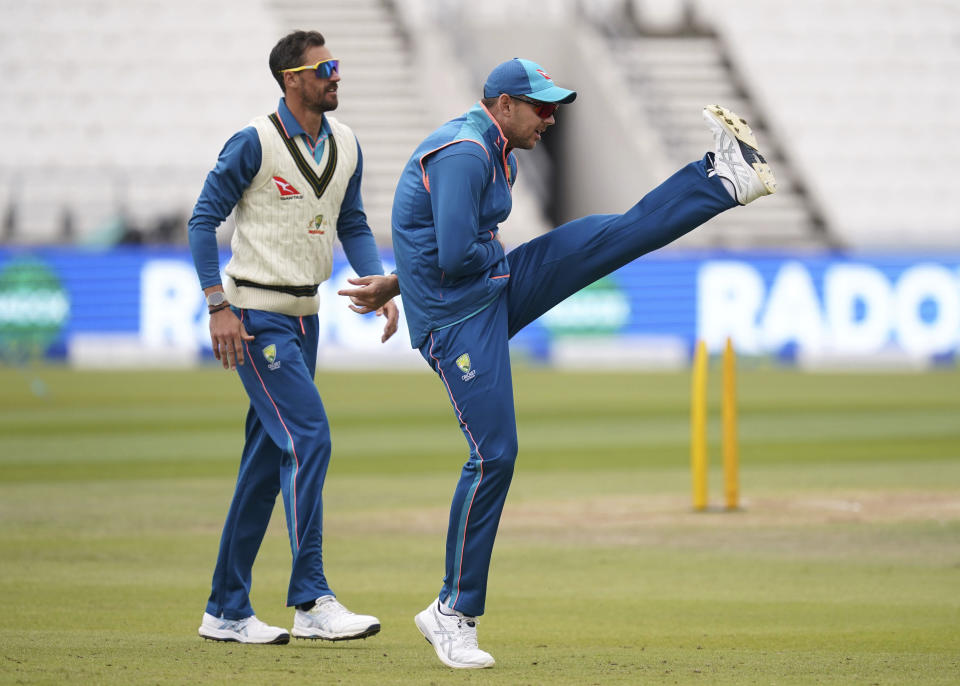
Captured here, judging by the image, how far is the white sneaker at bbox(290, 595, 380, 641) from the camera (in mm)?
6336

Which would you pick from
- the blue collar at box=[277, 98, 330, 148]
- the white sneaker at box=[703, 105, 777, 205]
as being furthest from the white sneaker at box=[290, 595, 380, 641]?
the white sneaker at box=[703, 105, 777, 205]

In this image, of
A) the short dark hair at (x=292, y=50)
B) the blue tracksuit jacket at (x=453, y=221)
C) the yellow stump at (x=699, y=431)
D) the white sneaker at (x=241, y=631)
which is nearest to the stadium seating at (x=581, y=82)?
the yellow stump at (x=699, y=431)

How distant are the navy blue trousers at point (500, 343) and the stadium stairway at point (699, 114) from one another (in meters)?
25.5

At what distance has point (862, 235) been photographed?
33.2 metres

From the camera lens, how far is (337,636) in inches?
251

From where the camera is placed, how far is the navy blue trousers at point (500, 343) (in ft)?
19.5

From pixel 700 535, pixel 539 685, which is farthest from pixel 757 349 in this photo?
pixel 539 685

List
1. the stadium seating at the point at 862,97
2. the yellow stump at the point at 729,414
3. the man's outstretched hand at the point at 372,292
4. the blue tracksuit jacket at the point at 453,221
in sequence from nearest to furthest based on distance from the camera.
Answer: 1. the blue tracksuit jacket at the point at 453,221
2. the man's outstretched hand at the point at 372,292
3. the yellow stump at the point at 729,414
4. the stadium seating at the point at 862,97

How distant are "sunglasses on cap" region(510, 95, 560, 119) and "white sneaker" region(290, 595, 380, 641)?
82.3 inches

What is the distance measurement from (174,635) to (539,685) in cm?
192

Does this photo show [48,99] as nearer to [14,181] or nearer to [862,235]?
[14,181]

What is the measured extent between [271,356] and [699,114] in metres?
30.6

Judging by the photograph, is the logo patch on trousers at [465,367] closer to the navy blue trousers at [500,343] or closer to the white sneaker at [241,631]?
the navy blue trousers at [500,343]

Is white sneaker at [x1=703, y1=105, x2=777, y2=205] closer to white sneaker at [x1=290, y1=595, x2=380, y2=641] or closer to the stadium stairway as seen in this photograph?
white sneaker at [x1=290, y1=595, x2=380, y2=641]
